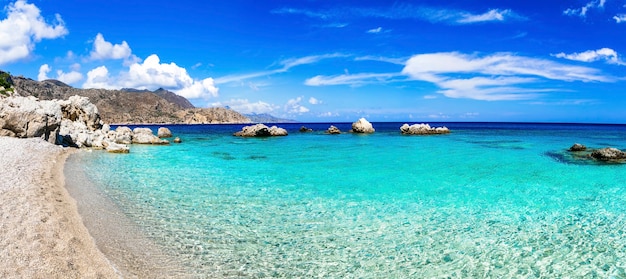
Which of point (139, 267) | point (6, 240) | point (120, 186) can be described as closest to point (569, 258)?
point (139, 267)

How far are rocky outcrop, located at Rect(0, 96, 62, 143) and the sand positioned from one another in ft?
58.6

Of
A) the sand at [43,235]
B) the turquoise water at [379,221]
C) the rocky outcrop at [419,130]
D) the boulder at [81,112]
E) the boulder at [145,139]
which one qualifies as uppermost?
the boulder at [81,112]

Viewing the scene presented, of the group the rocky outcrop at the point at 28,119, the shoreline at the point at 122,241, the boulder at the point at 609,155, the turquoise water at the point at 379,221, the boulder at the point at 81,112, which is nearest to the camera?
the shoreline at the point at 122,241

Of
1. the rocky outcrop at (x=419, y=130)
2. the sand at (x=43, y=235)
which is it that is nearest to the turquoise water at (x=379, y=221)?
the sand at (x=43, y=235)

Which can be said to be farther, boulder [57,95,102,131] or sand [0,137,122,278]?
boulder [57,95,102,131]

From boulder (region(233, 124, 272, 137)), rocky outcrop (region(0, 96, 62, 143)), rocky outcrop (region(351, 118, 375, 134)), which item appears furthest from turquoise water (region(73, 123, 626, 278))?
rocky outcrop (region(351, 118, 375, 134))

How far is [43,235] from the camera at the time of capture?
26.0 feet

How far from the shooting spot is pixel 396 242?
9477 millimetres

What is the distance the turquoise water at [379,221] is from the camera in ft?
26.6

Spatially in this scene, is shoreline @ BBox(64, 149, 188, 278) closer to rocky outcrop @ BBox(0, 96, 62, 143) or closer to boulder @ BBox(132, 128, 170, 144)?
rocky outcrop @ BBox(0, 96, 62, 143)

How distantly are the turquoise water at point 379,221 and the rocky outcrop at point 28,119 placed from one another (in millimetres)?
12978

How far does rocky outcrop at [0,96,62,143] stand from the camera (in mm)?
28094

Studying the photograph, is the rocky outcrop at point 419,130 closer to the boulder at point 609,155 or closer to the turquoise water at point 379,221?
the boulder at point 609,155

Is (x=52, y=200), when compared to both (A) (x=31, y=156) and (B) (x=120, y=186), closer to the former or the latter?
(B) (x=120, y=186)
